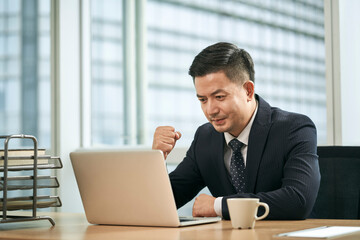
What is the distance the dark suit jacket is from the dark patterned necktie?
0.03m

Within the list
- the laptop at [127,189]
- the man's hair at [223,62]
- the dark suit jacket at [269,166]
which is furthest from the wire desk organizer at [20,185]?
the man's hair at [223,62]

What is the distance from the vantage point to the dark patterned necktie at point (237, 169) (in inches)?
83.7

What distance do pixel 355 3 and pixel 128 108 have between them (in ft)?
5.71

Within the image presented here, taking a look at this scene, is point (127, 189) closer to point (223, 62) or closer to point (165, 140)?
point (165, 140)

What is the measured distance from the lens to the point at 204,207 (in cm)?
181

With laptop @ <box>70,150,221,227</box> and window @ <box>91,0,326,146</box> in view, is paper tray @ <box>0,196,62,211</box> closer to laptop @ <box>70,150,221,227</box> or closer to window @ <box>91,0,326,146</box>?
laptop @ <box>70,150,221,227</box>

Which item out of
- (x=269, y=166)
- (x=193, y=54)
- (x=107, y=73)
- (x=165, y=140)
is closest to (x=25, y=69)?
(x=107, y=73)

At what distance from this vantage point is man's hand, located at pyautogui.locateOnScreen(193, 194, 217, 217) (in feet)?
5.88

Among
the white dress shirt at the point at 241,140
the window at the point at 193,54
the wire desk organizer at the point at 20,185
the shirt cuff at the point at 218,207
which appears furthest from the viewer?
the window at the point at 193,54

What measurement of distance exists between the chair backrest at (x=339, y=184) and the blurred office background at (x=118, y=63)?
1.17 metres

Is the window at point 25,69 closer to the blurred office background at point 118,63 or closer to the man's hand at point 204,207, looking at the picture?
the blurred office background at point 118,63

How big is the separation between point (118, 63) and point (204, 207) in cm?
242

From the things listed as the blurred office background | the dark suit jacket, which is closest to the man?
the dark suit jacket

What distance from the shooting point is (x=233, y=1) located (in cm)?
358
